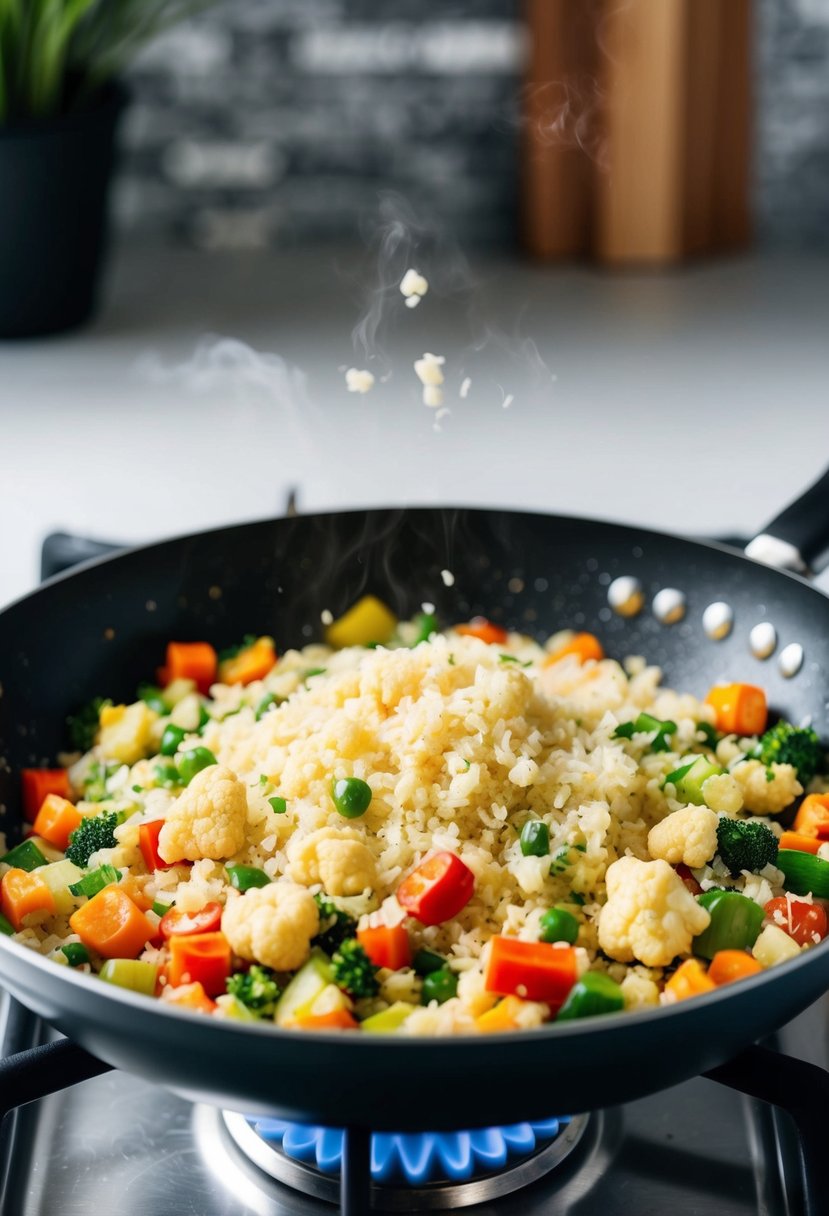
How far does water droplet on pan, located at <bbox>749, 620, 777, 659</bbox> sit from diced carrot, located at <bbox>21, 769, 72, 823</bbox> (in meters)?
0.84

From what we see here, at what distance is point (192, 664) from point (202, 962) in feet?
2.04

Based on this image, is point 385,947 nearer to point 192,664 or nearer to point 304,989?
point 304,989

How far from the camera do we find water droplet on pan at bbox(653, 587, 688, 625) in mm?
1775

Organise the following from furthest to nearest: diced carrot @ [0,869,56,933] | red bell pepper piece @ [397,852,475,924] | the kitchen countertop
Answer: 1. the kitchen countertop
2. diced carrot @ [0,869,56,933]
3. red bell pepper piece @ [397,852,475,924]

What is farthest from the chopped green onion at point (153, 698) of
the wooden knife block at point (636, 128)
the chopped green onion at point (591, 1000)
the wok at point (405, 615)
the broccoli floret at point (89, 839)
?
the wooden knife block at point (636, 128)

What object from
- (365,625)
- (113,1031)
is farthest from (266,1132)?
(365,625)

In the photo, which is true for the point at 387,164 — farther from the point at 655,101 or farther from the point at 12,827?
the point at 12,827

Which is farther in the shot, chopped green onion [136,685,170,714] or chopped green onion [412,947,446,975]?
chopped green onion [136,685,170,714]

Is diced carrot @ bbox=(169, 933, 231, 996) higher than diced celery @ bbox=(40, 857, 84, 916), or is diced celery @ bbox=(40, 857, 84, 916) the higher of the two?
diced carrot @ bbox=(169, 933, 231, 996)

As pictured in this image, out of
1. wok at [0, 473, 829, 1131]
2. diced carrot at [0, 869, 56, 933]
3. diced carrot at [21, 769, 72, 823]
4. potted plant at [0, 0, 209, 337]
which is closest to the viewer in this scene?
wok at [0, 473, 829, 1131]

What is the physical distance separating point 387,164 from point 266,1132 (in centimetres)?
344

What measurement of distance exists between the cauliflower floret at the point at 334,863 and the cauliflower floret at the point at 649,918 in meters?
0.22

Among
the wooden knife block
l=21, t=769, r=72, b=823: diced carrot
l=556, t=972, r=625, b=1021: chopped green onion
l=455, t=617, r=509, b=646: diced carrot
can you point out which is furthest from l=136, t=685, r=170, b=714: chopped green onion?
the wooden knife block

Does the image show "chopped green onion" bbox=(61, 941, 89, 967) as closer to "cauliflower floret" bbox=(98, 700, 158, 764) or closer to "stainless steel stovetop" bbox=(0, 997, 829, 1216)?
"stainless steel stovetop" bbox=(0, 997, 829, 1216)
